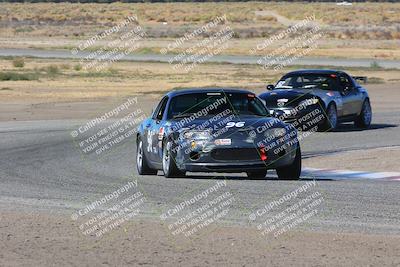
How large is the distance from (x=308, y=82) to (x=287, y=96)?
5.35 feet

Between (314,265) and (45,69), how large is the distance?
4702 centimetres

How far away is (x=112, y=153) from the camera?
22.9 meters

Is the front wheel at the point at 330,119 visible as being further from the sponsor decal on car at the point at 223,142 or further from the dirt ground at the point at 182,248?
the dirt ground at the point at 182,248

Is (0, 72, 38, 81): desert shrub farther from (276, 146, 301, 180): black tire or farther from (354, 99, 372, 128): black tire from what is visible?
(276, 146, 301, 180): black tire

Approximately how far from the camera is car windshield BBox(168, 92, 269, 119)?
17.0m

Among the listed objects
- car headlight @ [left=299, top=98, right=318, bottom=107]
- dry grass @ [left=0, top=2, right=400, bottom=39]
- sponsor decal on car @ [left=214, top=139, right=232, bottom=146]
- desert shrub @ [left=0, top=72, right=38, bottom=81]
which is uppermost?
sponsor decal on car @ [left=214, top=139, right=232, bottom=146]

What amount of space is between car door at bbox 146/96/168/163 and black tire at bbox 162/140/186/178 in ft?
1.00

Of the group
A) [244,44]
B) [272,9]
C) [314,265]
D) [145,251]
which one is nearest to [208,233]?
[145,251]

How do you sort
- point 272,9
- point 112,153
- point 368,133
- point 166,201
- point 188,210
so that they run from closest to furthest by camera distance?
point 188,210 → point 166,201 → point 112,153 → point 368,133 → point 272,9

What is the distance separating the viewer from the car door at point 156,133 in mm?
17266

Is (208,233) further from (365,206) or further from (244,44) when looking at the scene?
(244,44)

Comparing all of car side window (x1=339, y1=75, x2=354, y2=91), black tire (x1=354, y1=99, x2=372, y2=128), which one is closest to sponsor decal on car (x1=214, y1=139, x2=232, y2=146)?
car side window (x1=339, y1=75, x2=354, y2=91)

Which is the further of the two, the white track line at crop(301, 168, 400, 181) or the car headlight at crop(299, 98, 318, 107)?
the car headlight at crop(299, 98, 318, 107)

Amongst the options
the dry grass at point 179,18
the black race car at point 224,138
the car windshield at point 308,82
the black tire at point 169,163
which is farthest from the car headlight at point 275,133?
the dry grass at point 179,18
